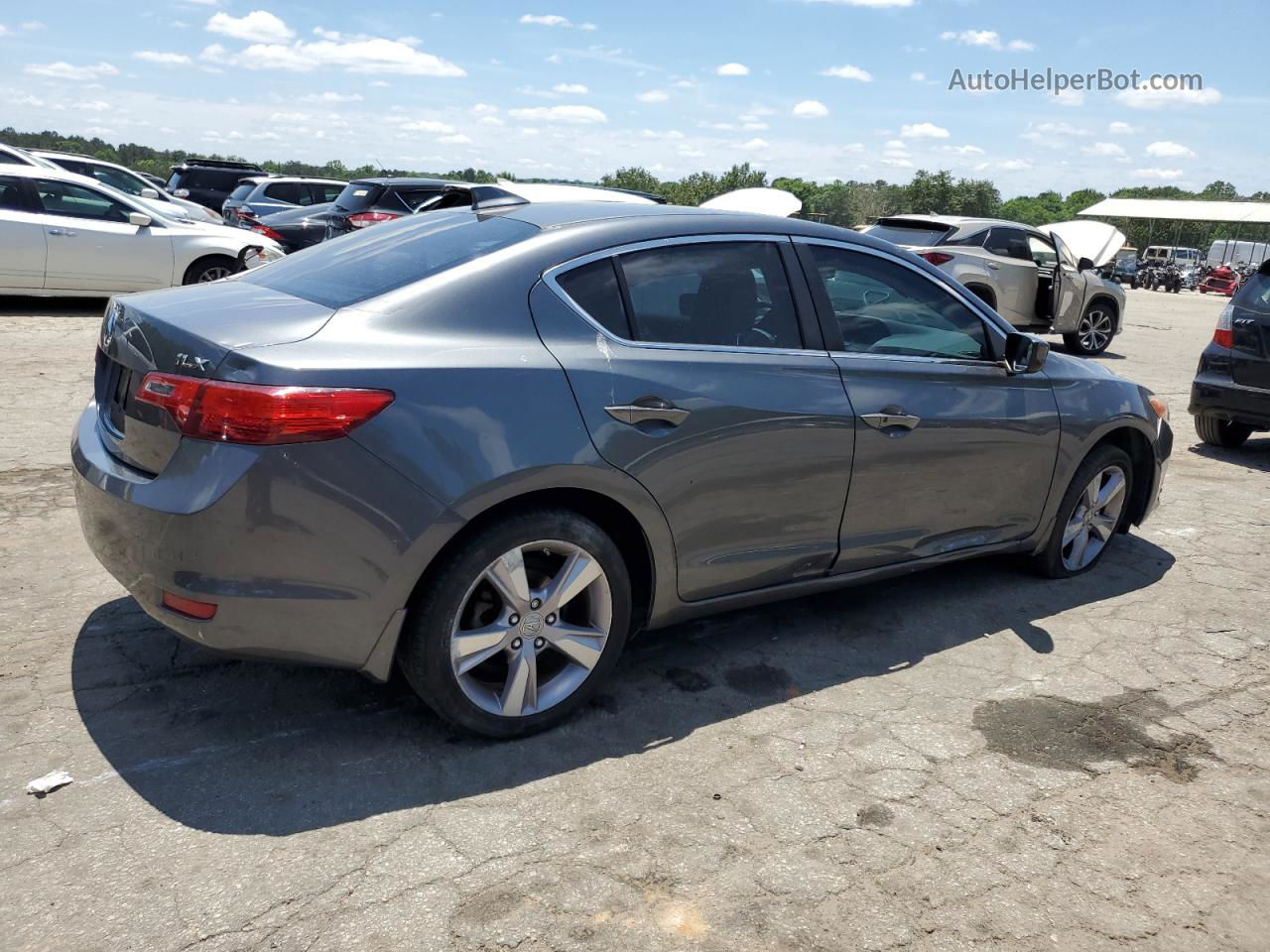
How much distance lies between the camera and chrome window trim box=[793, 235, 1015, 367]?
3971 mm

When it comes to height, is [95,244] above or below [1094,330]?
below

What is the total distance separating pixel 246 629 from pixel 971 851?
2118 mm

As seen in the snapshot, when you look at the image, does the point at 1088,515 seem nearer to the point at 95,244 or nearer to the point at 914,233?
the point at 914,233

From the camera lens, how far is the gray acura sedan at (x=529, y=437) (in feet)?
9.23

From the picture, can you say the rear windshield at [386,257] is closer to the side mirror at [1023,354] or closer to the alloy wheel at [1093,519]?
the side mirror at [1023,354]

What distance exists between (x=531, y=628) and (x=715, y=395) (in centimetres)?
99

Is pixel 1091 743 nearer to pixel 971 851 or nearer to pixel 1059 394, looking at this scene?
pixel 971 851

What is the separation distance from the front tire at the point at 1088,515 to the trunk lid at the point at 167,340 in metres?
3.58

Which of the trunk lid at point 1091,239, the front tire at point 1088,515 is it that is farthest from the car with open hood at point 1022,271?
the front tire at point 1088,515

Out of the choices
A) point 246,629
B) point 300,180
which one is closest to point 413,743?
point 246,629

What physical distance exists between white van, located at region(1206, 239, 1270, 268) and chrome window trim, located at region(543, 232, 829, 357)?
5406 centimetres

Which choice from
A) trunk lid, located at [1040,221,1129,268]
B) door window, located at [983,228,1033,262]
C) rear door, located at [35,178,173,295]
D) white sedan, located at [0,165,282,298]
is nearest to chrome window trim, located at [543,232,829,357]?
white sedan, located at [0,165,282,298]

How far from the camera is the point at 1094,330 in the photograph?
1452 centimetres

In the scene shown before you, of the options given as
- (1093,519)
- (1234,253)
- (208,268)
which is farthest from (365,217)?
(1234,253)
